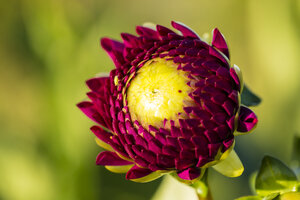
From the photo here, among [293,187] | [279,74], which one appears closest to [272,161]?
[293,187]

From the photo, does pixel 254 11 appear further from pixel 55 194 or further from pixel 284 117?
Answer: pixel 55 194

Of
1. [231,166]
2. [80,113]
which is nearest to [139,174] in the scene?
[231,166]

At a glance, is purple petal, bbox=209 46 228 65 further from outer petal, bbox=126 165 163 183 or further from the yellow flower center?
outer petal, bbox=126 165 163 183

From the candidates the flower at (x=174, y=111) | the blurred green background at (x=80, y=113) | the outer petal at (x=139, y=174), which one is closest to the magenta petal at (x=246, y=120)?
the flower at (x=174, y=111)

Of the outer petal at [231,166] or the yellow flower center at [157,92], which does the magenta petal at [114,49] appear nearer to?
the yellow flower center at [157,92]

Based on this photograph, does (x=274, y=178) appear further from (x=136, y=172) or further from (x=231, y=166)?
(x=136, y=172)

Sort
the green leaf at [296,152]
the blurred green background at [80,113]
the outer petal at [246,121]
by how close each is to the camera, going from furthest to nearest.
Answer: the blurred green background at [80,113] < the green leaf at [296,152] < the outer petal at [246,121]

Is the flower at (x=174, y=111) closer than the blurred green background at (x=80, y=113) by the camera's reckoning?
Yes
